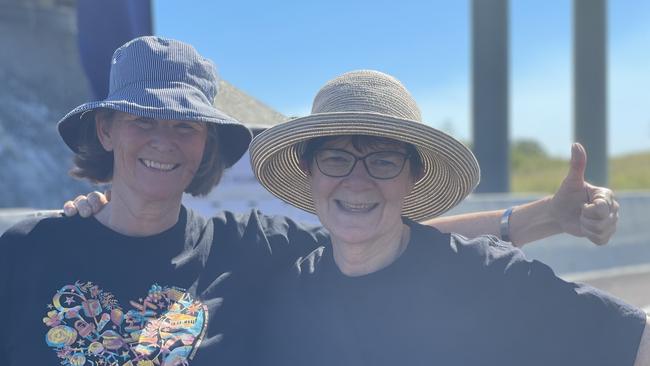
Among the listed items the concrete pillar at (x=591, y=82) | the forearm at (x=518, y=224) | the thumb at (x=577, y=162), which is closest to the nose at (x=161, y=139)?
the forearm at (x=518, y=224)

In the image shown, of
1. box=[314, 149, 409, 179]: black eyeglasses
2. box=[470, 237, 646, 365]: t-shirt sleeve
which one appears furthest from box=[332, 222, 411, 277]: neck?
box=[470, 237, 646, 365]: t-shirt sleeve

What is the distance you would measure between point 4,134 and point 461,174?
11644mm

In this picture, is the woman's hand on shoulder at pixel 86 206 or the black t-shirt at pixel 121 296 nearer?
the black t-shirt at pixel 121 296

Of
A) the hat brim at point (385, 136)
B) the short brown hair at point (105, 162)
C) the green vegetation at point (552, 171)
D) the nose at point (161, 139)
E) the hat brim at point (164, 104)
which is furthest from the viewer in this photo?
the green vegetation at point (552, 171)

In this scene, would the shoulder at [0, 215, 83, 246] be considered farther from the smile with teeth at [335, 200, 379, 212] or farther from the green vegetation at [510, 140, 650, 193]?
the green vegetation at [510, 140, 650, 193]

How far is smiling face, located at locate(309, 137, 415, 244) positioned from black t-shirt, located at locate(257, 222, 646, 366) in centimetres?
14

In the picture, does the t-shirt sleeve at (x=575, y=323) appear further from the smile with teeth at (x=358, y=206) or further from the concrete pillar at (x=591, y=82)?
the concrete pillar at (x=591, y=82)

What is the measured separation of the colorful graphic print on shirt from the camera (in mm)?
2520

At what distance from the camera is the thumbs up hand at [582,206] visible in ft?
8.29

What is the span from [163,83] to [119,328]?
0.93 meters

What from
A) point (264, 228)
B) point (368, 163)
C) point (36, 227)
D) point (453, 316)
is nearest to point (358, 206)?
point (368, 163)

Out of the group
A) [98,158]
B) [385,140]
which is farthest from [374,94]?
[98,158]

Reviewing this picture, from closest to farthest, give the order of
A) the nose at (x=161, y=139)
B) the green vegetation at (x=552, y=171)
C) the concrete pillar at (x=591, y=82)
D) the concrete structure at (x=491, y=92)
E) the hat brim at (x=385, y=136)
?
the hat brim at (x=385, y=136) → the nose at (x=161, y=139) → the concrete structure at (x=491, y=92) → the concrete pillar at (x=591, y=82) → the green vegetation at (x=552, y=171)

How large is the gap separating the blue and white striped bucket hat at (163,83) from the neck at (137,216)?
36 centimetres
